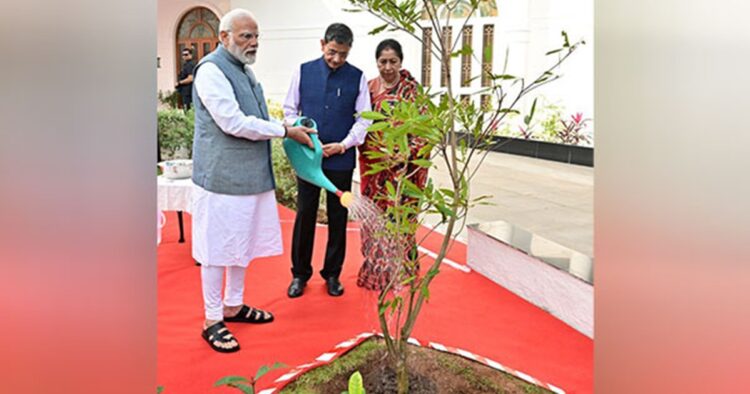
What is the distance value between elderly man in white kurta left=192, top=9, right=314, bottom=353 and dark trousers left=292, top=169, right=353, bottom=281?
524 mm

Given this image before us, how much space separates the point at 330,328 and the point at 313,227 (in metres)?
0.62

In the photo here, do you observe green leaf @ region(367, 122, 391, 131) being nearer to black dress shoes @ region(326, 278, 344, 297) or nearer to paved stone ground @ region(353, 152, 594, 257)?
black dress shoes @ region(326, 278, 344, 297)

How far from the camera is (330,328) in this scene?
2.83 metres

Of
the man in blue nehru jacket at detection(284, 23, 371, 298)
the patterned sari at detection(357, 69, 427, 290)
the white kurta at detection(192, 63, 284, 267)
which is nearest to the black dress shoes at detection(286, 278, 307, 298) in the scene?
the man in blue nehru jacket at detection(284, 23, 371, 298)

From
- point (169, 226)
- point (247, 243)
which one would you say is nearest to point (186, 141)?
point (169, 226)

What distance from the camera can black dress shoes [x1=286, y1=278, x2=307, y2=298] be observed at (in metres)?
3.23

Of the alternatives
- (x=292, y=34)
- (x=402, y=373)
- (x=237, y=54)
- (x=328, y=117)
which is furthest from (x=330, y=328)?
(x=292, y=34)

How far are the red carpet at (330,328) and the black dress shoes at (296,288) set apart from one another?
0.03m

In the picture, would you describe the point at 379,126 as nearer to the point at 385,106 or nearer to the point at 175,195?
the point at 385,106

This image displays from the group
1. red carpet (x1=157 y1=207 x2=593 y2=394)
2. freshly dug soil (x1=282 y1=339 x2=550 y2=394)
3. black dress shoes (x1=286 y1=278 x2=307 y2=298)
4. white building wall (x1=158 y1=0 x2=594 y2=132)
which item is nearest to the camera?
freshly dug soil (x1=282 y1=339 x2=550 y2=394)

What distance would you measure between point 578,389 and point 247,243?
1403mm

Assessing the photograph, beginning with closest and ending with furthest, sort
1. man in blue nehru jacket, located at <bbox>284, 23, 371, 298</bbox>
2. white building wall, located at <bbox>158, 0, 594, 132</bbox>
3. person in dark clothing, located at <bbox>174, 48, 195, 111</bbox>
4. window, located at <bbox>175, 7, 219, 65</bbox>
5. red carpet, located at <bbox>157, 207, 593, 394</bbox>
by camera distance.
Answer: red carpet, located at <bbox>157, 207, 593, 394</bbox>
man in blue nehru jacket, located at <bbox>284, 23, 371, 298</bbox>
person in dark clothing, located at <bbox>174, 48, 195, 111</bbox>
white building wall, located at <bbox>158, 0, 594, 132</bbox>
window, located at <bbox>175, 7, 219, 65</bbox>
